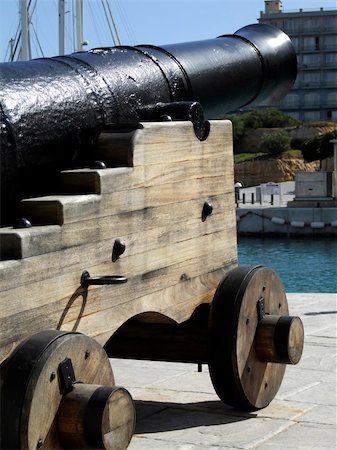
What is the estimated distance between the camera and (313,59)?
294 ft

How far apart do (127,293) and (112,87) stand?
82 cm

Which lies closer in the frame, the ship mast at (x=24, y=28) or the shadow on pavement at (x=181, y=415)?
the shadow on pavement at (x=181, y=415)

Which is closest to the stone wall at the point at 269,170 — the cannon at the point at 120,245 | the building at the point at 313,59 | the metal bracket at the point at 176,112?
the building at the point at 313,59

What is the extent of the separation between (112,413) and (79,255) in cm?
55

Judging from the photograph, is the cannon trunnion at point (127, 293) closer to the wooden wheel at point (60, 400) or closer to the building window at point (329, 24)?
the wooden wheel at point (60, 400)

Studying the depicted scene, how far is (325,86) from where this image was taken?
88.3m

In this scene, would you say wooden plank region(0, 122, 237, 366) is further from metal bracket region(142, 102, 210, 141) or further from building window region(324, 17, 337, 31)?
building window region(324, 17, 337, 31)

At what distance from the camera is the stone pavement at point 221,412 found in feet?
13.8

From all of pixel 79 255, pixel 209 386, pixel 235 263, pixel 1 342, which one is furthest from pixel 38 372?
pixel 209 386

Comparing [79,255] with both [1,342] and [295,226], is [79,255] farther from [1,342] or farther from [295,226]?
[295,226]

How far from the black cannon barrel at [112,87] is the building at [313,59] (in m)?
83.2

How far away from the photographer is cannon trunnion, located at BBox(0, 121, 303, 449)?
3.18 meters

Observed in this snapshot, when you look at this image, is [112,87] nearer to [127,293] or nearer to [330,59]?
[127,293]

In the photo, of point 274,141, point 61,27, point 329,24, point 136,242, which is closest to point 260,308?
point 136,242
